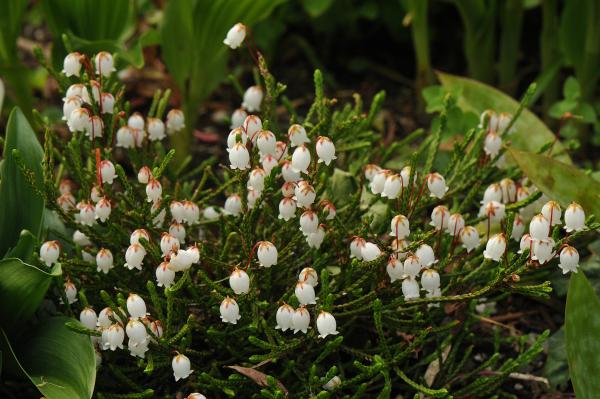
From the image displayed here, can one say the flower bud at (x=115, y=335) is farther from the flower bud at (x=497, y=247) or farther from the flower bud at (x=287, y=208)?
the flower bud at (x=497, y=247)

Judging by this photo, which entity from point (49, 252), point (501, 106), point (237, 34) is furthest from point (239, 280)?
point (501, 106)

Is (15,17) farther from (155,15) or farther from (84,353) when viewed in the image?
(84,353)

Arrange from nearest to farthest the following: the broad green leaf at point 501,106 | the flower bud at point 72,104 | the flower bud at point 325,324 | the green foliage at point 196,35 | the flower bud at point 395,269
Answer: the flower bud at point 325,324, the flower bud at point 395,269, the flower bud at point 72,104, the broad green leaf at point 501,106, the green foliage at point 196,35

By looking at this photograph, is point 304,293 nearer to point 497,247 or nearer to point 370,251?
point 370,251

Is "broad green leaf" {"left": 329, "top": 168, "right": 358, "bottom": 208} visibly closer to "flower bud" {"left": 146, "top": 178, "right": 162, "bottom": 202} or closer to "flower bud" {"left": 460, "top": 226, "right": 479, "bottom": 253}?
"flower bud" {"left": 460, "top": 226, "right": 479, "bottom": 253}

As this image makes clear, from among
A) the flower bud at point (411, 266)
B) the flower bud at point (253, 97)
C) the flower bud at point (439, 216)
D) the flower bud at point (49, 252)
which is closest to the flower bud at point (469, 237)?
the flower bud at point (439, 216)

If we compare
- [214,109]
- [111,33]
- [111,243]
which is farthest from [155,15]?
[111,243]
